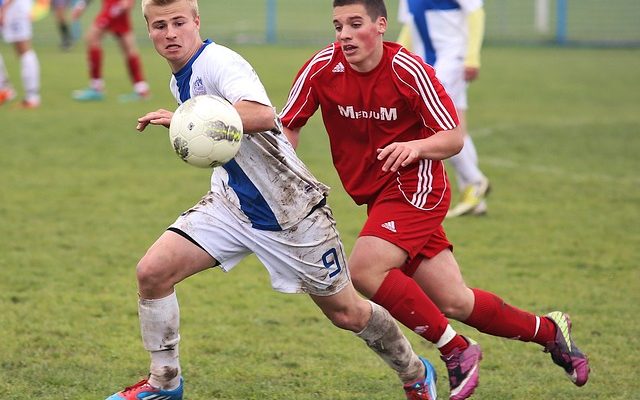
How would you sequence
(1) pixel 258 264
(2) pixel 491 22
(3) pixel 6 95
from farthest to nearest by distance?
1. (2) pixel 491 22
2. (3) pixel 6 95
3. (1) pixel 258 264

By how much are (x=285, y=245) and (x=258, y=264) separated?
2.93 metres

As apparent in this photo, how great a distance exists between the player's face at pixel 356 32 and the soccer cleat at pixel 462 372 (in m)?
1.31

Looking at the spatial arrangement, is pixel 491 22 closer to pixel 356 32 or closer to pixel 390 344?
pixel 356 32

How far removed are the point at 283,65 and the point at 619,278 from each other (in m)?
13.6

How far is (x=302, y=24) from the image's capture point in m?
28.7

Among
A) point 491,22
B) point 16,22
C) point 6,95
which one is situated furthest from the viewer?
point 491,22

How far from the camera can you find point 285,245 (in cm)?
420

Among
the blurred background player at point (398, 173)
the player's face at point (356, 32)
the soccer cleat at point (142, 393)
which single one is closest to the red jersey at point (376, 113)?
the blurred background player at point (398, 173)

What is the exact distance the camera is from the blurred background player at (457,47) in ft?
27.5

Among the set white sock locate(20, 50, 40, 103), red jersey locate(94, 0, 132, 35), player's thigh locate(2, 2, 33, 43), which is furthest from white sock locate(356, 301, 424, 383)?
red jersey locate(94, 0, 132, 35)

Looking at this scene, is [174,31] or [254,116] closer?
[254,116]

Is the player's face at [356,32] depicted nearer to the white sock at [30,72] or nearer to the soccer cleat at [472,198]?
the soccer cleat at [472,198]

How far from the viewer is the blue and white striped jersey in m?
4.01

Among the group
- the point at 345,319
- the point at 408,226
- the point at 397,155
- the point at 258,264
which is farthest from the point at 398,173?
the point at 258,264
